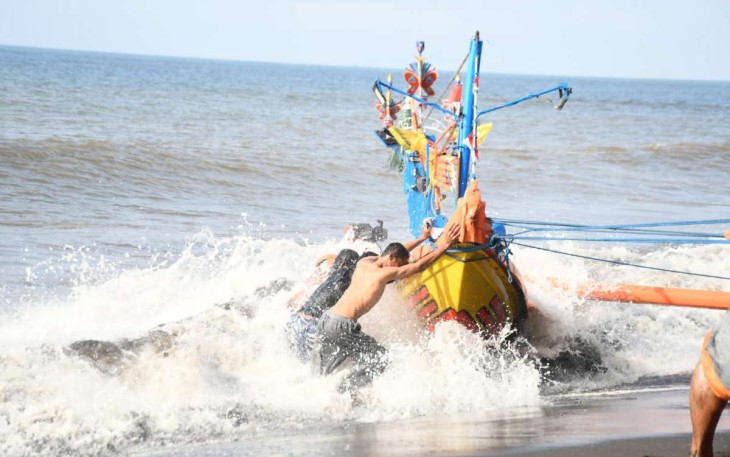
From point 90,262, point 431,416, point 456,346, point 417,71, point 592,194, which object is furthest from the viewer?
point 592,194

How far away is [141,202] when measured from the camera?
16609 mm

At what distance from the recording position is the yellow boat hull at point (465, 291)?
318 inches

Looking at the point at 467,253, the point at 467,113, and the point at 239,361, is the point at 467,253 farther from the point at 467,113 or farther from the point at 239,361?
the point at 239,361

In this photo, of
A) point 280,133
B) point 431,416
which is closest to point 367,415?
point 431,416

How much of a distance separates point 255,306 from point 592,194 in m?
11.8

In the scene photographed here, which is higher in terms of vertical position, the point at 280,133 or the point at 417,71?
the point at 417,71

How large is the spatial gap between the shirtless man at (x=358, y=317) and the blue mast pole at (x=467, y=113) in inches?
31.1

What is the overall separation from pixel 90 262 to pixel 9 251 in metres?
1.07

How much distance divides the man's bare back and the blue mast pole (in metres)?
0.79

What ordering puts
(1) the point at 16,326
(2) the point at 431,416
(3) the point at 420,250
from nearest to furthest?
(2) the point at 431,416, (3) the point at 420,250, (1) the point at 16,326

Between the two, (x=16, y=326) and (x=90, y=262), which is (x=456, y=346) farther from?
(x=90, y=262)

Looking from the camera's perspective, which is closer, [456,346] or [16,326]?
[456,346]

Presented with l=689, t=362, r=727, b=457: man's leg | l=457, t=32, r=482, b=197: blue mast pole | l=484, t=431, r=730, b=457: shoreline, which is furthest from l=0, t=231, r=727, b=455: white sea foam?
l=689, t=362, r=727, b=457: man's leg

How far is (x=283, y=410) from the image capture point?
710 centimetres
